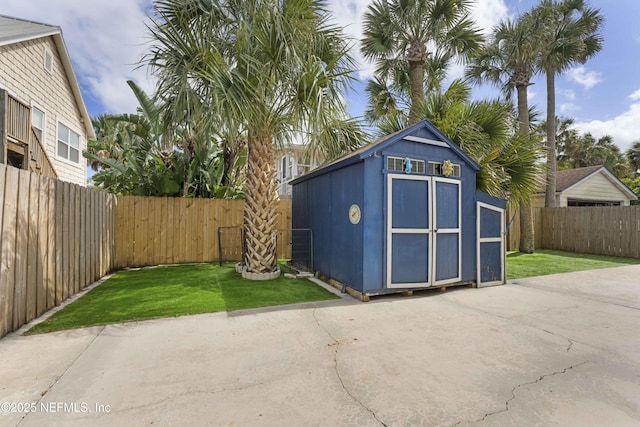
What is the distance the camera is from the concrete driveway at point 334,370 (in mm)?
2135

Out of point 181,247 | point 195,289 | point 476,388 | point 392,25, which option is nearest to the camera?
point 476,388

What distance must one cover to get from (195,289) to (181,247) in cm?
368

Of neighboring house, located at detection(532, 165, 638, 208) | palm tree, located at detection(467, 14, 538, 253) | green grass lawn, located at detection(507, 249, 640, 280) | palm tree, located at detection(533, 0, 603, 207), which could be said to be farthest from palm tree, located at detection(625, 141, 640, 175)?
green grass lawn, located at detection(507, 249, 640, 280)

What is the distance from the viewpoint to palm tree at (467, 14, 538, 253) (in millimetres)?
11703

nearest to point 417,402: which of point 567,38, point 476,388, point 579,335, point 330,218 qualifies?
point 476,388

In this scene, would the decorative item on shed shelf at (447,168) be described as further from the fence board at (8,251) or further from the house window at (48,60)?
the house window at (48,60)

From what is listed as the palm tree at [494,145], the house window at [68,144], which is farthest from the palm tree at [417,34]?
the house window at [68,144]

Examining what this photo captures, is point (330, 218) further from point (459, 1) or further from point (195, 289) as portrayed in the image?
point (459, 1)

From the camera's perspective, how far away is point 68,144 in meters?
11.0

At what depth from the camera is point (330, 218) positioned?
6.46 metres

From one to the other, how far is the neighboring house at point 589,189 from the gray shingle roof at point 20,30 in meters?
20.7

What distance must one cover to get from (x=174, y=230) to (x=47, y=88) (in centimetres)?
657

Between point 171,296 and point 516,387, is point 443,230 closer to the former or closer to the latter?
point 516,387

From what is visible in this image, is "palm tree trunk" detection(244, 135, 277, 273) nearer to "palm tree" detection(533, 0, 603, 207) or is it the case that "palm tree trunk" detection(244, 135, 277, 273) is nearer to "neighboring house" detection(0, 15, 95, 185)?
"neighboring house" detection(0, 15, 95, 185)
